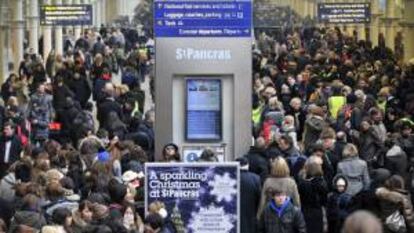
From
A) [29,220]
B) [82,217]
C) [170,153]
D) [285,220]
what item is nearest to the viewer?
[29,220]

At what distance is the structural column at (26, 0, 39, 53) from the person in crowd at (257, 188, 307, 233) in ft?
121

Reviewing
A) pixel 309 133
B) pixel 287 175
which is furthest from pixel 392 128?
pixel 287 175

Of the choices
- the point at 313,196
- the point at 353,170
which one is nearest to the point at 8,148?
the point at 353,170

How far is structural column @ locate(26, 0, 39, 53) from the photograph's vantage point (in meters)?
53.0

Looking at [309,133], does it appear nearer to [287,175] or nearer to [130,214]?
[287,175]

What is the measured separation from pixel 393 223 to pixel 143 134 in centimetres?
724

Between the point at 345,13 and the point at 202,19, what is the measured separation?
2150cm

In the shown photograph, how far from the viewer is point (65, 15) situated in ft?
141

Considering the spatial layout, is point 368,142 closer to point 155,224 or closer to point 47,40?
point 155,224

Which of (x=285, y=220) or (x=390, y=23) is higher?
(x=390, y=23)

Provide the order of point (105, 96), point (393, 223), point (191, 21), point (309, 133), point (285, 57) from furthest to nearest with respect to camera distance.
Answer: point (285, 57)
point (105, 96)
point (309, 133)
point (191, 21)
point (393, 223)

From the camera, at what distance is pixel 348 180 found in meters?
18.0

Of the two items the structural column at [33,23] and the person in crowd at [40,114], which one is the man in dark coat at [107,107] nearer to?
the person in crowd at [40,114]

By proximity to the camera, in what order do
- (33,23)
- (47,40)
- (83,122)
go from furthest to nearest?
1. (47,40)
2. (33,23)
3. (83,122)
